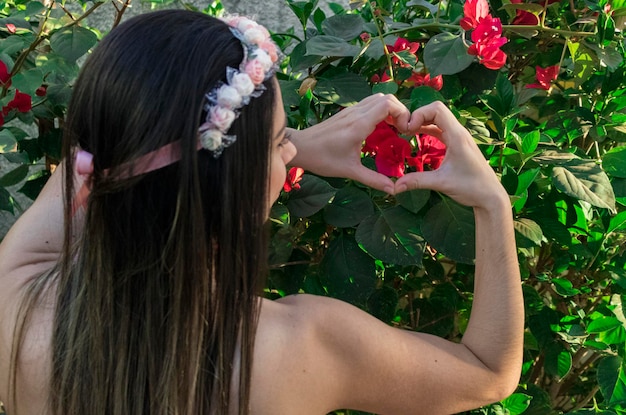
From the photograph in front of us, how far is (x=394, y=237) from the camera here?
117 cm

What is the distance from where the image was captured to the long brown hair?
0.83 metres

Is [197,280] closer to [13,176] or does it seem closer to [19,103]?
[19,103]

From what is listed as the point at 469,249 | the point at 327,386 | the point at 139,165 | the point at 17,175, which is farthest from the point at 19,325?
the point at 17,175

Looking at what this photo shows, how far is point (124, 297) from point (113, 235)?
0.08 meters

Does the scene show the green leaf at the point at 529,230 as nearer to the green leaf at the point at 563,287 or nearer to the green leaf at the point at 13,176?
the green leaf at the point at 563,287

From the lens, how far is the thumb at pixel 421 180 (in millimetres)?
1056

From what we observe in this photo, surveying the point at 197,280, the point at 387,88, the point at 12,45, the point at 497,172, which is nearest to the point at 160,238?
the point at 197,280

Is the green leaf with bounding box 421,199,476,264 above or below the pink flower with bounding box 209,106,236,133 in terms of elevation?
below

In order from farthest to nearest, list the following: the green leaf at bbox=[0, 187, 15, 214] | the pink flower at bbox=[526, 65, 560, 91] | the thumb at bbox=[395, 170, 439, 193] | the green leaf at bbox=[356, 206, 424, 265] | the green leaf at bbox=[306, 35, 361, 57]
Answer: the green leaf at bbox=[0, 187, 15, 214] → the pink flower at bbox=[526, 65, 560, 91] → the green leaf at bbox=[306, 35, 361, 57] → the green leaf at bbox=[356, 206, 424, 265] → the thumb at bbox=[395, 170, 439, 193]

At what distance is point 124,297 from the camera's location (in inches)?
35.9

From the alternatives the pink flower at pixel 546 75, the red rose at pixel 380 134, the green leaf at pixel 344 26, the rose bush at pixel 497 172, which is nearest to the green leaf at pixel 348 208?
the rose bush at pixel 497 172

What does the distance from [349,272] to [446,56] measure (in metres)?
0.39

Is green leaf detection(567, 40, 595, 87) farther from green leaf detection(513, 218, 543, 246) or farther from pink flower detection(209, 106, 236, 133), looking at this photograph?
pink flower detection(209, 106, 236, 133)

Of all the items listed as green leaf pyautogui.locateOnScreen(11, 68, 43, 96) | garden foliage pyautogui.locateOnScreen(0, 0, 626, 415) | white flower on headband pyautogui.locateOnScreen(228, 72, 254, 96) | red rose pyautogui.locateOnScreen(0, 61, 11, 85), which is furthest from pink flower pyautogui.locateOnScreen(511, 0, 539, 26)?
red rose pyautogui.locateOnScreen(0, 61, 11, 85)
